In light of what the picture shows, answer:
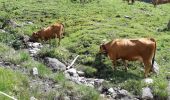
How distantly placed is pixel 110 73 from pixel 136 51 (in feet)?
4.02

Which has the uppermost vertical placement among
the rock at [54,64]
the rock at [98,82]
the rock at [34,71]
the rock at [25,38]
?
the rock at [34,71]

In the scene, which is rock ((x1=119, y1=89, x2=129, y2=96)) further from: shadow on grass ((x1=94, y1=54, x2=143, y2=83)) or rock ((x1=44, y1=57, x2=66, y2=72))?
rock ((x1=44, y1=57, x2=66, y2=72))

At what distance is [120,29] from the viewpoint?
22641mm

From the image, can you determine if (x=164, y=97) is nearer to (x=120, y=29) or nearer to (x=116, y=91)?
(x=116, y=91)

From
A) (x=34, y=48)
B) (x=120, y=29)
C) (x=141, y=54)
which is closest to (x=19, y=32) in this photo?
(x=34, y=48)

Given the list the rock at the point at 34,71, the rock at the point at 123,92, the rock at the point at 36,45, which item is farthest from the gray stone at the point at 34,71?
the rock at the point at 36,45

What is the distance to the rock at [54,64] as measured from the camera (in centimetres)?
1590

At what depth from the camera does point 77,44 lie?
20000mm

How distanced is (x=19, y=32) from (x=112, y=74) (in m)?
6.16

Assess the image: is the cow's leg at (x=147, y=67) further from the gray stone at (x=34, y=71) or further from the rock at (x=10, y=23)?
the rock at (x=10, y=23)

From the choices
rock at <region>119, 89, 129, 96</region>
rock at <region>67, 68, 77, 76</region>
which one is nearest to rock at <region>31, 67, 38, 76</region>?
rock at <region>67, 68, 77, 76</region>

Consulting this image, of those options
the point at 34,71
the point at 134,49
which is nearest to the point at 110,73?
the point at 134,49

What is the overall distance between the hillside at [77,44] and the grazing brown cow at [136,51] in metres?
0.47

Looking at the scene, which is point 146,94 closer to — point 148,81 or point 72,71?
point 148,81
